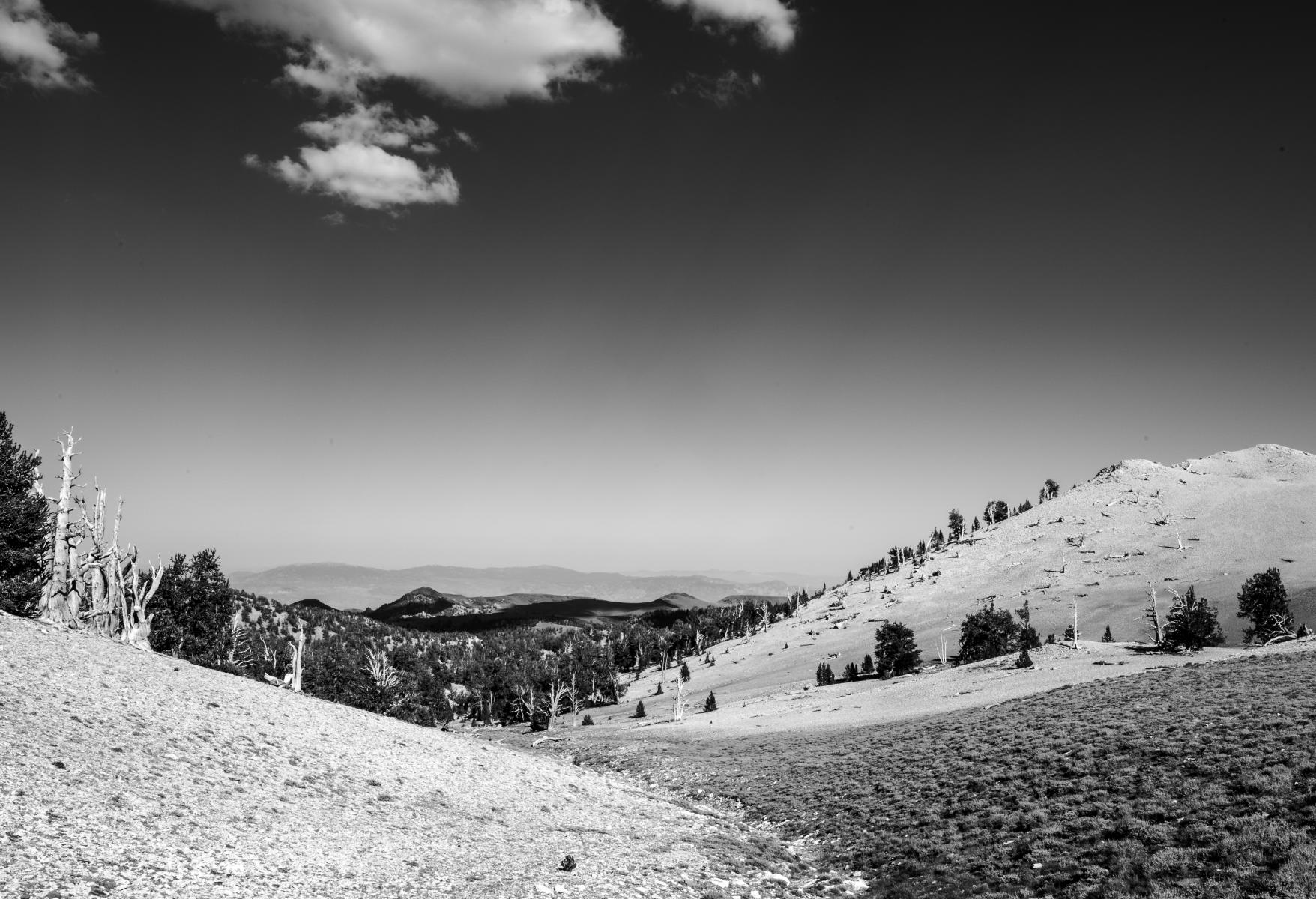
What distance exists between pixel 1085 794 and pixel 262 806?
975 inches

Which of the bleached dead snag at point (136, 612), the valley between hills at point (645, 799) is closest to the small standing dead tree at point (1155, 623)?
the valley between hills at point (645, 799)

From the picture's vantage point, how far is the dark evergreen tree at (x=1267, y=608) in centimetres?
8925

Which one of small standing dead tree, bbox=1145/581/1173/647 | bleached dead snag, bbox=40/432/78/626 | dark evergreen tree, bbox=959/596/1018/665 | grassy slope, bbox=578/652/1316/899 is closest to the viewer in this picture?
grassy slope, bbox=578/652/1316/899

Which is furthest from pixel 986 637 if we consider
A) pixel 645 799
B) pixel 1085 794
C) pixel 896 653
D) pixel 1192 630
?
pixel 1085 794

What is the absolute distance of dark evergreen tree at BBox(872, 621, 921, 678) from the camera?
327 feet

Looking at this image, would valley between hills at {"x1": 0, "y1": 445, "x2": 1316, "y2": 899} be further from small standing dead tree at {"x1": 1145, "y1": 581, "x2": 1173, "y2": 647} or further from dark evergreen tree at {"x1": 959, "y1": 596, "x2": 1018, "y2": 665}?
dark evergreen tree at {"x1": 959, "y1": 596, "x2": 1018, "y2": 665}

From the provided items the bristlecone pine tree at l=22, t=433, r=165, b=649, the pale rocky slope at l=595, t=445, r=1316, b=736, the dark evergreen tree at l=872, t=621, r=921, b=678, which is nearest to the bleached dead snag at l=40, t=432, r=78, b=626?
the bristlecone pine tree at l=22, t=433, r=165, b=649

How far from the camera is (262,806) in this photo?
58.6 feet

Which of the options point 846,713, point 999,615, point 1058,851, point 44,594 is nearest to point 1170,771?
point 1058,851

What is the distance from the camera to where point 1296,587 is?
13588cm

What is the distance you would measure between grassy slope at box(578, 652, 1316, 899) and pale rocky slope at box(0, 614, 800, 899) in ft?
15.8

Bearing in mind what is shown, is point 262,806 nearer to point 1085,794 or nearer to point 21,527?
point 1085,794

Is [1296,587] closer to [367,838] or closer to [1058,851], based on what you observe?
[1058,851]

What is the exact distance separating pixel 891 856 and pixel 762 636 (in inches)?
7257
